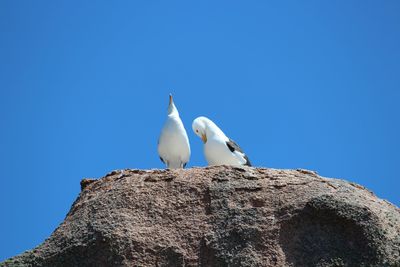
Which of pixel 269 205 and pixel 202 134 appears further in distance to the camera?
pixel 202 134

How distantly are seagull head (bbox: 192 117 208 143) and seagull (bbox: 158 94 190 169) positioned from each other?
58 cm

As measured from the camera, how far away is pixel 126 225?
8695 millimetres

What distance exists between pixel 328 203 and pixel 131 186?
2441mm

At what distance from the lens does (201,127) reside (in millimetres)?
13445

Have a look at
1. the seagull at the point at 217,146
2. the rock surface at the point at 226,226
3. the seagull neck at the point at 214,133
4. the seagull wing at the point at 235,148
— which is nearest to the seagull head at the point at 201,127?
the seagull at the point at 217,146

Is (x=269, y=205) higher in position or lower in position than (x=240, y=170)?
lower

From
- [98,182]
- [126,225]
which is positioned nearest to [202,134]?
[98,182]

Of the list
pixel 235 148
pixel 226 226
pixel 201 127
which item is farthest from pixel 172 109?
pixel 226 226

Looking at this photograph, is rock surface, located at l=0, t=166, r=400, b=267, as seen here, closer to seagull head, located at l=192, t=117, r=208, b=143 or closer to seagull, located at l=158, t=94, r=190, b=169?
seagull, located at l=158, t=94, r=190, b=169

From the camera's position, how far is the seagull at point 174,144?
41.5 ft

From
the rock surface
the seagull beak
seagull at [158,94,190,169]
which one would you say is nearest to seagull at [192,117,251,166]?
the seagull beak

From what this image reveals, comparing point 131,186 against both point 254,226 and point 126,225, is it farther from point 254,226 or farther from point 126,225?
point 254,226

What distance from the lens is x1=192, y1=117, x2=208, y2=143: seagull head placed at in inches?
529

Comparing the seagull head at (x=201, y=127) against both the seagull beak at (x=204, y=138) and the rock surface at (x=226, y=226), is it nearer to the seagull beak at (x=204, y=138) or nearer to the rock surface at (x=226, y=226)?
the seagull beak at (x=204, y=138)
